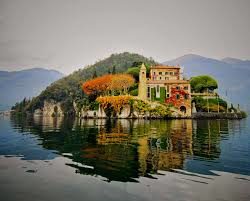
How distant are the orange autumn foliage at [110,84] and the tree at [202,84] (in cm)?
2053

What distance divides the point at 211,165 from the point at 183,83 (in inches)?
2484

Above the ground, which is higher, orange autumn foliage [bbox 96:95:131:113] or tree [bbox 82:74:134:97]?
tree [bbox 82:74:134:97]

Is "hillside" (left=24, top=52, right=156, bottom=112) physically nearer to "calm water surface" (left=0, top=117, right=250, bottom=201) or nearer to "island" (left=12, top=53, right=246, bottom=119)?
"island" (left=12, top=53, right=246, bottom=119)

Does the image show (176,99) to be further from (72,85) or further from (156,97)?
(72,85)

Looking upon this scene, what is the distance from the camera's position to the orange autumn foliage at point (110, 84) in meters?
85.6

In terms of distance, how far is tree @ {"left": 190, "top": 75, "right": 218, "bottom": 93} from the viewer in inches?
3531

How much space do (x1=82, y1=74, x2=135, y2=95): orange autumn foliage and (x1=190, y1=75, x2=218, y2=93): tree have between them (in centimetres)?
2053

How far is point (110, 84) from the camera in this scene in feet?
285

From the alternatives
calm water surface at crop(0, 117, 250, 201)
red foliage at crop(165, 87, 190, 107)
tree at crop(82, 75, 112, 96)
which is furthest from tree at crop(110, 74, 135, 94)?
calm water surface at crop(0, 117, 250, 201)

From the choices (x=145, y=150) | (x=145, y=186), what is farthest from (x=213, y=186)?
(x=145, y=150)

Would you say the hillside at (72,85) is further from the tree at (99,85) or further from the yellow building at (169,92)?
the yellow building at (169,92)

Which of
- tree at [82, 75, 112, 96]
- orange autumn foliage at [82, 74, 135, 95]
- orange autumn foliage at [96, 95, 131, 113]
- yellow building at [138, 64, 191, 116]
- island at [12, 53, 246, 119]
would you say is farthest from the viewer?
tree at [82, 75, 112, 96]

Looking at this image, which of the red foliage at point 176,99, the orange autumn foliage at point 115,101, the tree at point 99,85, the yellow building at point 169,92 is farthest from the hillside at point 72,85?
the red foliage at point 176,99

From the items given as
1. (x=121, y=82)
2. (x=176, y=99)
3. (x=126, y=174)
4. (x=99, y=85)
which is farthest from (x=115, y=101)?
(x=126, y=174)
